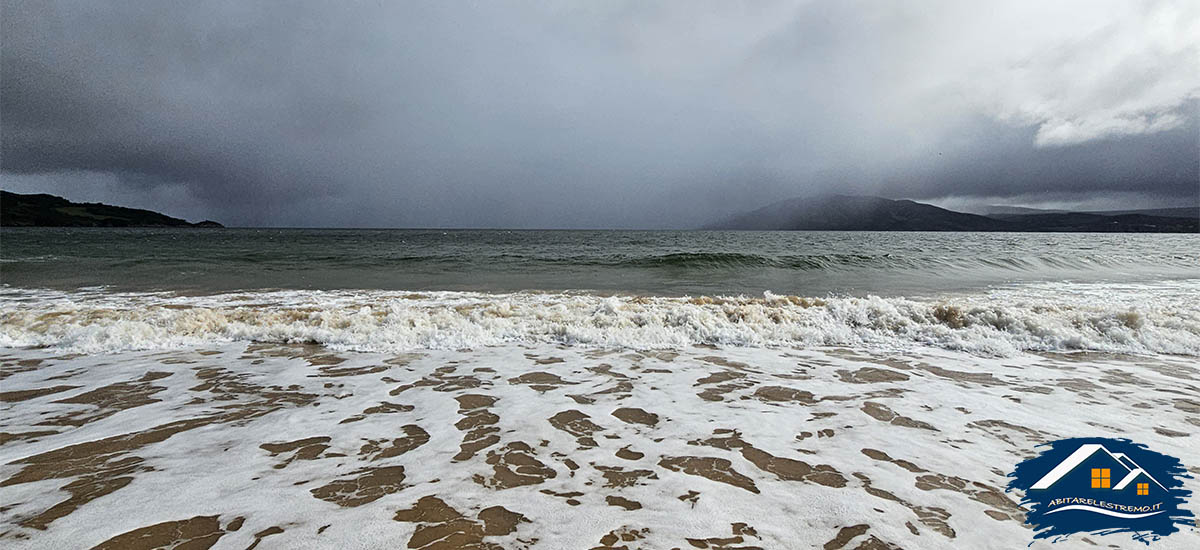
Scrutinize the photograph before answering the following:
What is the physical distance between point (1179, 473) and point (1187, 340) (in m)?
6.27

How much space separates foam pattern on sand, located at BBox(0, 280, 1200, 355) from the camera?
7.59m

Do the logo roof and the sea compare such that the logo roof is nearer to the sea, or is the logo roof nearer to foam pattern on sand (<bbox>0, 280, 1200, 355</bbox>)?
the sea

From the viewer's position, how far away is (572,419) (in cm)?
468

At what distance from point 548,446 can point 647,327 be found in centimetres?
436

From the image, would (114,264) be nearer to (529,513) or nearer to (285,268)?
(285,268)

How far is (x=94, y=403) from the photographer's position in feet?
16.4

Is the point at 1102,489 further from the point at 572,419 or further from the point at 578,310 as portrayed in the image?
the point at 578,310

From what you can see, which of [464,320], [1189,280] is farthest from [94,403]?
[1189,280]

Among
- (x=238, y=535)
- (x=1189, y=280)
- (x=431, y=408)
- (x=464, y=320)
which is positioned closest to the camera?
(x=238, y=535)

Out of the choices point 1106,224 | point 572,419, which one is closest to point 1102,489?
point 572,419

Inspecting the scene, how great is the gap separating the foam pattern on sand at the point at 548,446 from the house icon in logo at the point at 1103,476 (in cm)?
29

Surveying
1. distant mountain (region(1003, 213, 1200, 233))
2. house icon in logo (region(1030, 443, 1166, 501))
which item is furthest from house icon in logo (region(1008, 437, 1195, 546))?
distant mountain (region(1003, 213, 1200, 233))

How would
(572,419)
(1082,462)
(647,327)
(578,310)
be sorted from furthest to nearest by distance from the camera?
(578,310) < (647,327) < (572,419) < (1082,462)

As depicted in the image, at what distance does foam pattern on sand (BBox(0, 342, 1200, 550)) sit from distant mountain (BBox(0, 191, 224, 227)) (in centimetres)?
15110
